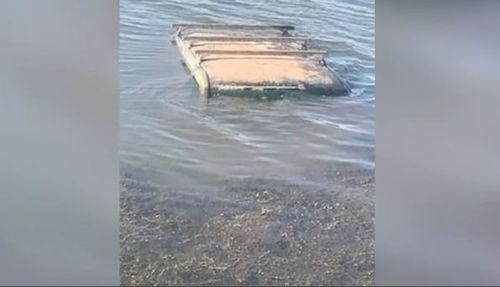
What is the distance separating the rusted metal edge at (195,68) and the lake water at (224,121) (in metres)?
0.02

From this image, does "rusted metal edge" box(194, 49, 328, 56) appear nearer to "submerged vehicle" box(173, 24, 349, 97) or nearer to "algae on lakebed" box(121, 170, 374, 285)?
"submerged vehicle" box(173, 24, 349, 97)

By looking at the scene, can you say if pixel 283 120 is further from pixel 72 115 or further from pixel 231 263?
pixel 72 115

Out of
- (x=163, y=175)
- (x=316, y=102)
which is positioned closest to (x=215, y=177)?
(x=163, y=175)

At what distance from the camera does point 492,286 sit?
258cm

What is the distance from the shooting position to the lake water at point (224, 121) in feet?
8.20

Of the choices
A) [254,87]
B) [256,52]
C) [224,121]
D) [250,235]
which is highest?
[256,52]

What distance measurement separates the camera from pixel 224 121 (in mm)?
2541

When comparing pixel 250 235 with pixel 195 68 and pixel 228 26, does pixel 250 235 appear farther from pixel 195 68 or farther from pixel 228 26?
pixel 228 26

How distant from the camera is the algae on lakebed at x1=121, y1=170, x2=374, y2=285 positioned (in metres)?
2.48

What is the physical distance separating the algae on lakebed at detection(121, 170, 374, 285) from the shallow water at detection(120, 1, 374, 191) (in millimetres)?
64

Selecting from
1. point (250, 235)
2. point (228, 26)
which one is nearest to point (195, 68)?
point (228, 26)

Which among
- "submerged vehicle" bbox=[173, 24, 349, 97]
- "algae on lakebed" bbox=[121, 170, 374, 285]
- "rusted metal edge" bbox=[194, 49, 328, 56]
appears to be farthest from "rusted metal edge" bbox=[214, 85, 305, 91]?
"algae on lakebed" bbox=[121, 170, 374, 285]

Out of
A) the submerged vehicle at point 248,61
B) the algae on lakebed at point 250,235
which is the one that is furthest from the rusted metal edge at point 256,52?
the algae on lakebed at point 250,235

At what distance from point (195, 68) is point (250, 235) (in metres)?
0.58
